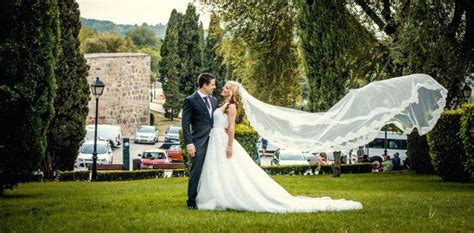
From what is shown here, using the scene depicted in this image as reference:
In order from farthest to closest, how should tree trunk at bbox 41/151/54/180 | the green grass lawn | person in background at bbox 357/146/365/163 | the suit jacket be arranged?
person in background at bbox 357/146/365/163
tree trunk at bbox 41/151/54/180
the suit jacket
the green grass lawn

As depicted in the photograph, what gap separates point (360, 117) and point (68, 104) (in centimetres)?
2014

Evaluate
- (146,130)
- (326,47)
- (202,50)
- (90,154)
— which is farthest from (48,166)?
(202,50)

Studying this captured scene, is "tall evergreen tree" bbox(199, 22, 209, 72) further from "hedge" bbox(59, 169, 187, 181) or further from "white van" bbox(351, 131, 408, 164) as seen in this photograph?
"hedge" bbox(59, 169, 187, 181)

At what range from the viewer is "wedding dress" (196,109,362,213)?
392 inches

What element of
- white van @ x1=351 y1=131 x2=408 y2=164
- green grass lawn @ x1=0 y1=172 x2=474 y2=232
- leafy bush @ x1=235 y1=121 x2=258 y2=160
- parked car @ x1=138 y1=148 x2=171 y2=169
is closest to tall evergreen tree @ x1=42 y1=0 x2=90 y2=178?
leafy bush @ x1=235 y1=121 x2=258 y2=160

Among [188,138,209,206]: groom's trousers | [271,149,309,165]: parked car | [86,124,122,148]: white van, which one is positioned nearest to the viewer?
[188,138,209,206]: groom's trousers

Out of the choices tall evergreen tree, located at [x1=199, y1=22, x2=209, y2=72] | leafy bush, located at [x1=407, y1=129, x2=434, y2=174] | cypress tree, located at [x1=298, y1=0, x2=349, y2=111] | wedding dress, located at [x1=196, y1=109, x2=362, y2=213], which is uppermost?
tall evergreen tree, located at [x1=199, y1=22, x2=209, y2=72]

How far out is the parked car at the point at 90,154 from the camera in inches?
1563

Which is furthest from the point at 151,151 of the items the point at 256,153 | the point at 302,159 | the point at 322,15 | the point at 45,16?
the point at 45,16

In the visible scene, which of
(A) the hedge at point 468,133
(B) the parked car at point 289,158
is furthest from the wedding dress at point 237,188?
(B) the parked car at point 289,158

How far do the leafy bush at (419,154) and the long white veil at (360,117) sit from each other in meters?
17.3

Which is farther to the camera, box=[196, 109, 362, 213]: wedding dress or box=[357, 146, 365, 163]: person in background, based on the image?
box=[357, 146, 365, 163]: person in background

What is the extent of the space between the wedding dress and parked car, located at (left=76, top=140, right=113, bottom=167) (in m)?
29.6

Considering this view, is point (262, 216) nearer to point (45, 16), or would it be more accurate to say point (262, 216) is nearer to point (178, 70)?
point (45, 16)
